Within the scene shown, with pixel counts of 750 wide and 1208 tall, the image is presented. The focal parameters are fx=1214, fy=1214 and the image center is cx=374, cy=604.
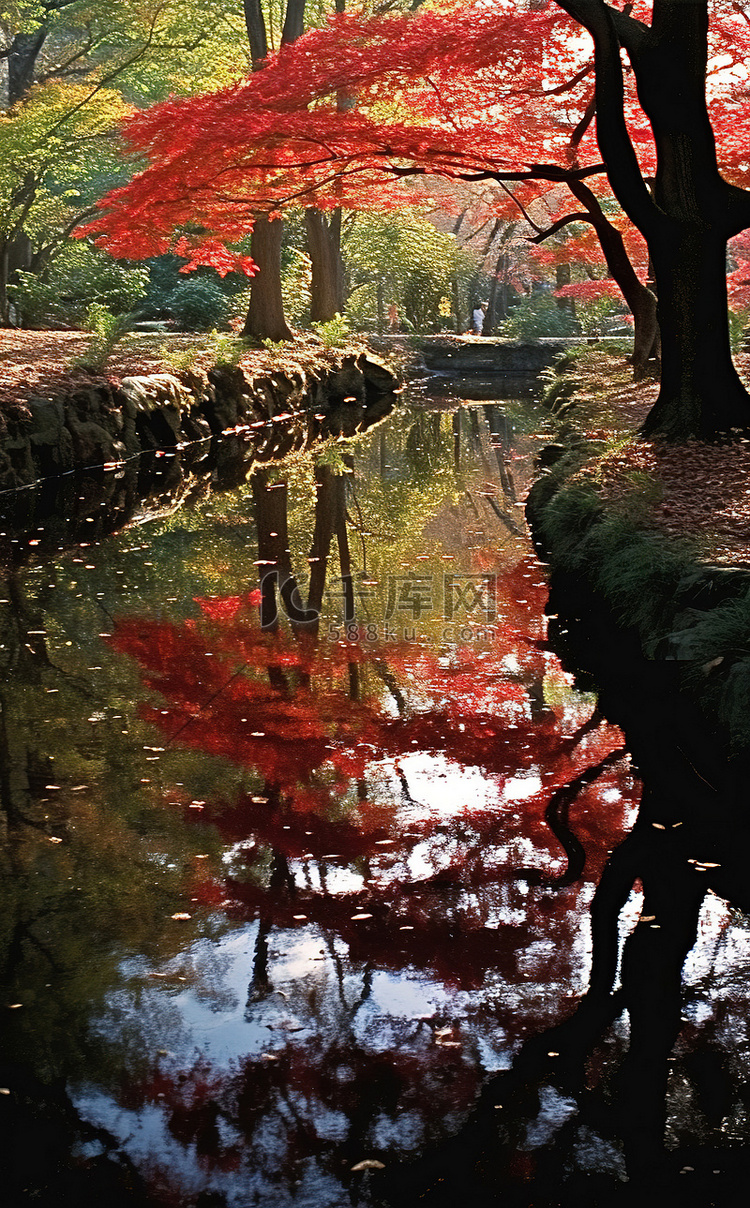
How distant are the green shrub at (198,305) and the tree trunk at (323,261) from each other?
263cm

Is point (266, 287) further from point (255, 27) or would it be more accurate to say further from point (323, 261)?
point (323, 261)

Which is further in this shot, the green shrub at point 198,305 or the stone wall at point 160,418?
the green shrub at point 198,305

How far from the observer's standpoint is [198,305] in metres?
25.7

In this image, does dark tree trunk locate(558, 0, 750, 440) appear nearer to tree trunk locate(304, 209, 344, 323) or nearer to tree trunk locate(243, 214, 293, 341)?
tree trunk locate(243, 214, 293, 341)

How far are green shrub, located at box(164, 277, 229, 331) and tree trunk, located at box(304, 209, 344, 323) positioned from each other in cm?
263

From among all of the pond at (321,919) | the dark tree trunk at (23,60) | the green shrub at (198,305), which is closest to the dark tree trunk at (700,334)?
the pond at (321,919)

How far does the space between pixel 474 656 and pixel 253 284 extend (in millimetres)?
13689

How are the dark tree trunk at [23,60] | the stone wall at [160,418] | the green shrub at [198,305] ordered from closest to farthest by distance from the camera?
the stone wall at [160,418] → the dark tree trunk at [23,60] → the green shrub at [198,305]

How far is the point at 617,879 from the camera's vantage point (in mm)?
4117

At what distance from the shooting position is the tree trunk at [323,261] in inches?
878

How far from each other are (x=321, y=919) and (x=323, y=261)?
68.0ft

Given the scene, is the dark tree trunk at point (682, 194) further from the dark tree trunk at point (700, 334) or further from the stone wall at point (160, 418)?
the stone wall at point (160, 418)

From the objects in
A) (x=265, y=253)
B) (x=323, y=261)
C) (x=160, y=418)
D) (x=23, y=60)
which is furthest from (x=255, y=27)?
(x=23, y=60)

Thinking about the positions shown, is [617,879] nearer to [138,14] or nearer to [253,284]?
[253,284]
